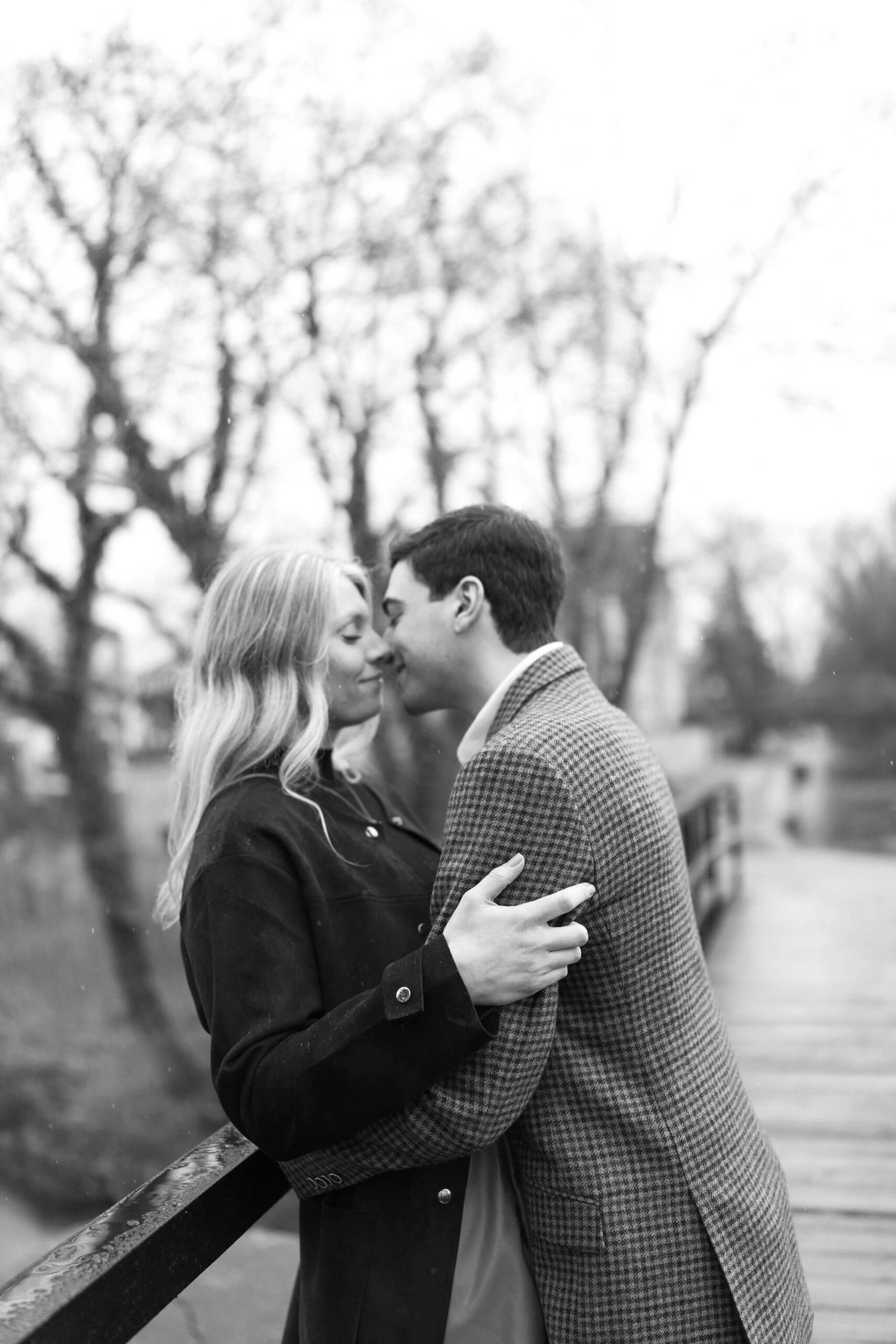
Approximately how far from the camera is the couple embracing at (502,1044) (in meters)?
1.02

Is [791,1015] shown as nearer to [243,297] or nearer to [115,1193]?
[243,297]

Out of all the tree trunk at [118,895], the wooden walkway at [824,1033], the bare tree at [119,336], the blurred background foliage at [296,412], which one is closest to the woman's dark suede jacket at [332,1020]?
the wooden walkway at [824,1033]

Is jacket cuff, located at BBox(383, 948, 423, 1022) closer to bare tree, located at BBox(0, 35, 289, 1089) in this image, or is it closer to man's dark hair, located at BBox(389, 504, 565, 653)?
man's dark hair, located at BBox(389, 504, 565, 653)

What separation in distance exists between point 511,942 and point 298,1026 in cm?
22

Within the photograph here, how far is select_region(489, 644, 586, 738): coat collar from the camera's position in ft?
3.97

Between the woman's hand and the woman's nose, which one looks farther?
the woman's nose

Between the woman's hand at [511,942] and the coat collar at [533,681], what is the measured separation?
0.22m

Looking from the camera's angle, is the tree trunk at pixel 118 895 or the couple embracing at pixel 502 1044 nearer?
the couple embracing at pixel 502 1044

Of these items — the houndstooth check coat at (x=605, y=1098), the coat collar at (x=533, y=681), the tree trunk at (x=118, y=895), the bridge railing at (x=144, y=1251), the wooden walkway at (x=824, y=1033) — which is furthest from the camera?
the tree trunk at (x=118, y=895)

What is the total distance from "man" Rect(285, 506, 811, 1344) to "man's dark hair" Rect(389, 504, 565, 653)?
0.17 metres

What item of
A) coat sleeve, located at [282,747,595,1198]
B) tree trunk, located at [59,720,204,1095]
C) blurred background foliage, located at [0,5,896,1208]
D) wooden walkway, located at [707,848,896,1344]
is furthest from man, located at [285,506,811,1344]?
tree trunk, located at [59,720,204,1095]

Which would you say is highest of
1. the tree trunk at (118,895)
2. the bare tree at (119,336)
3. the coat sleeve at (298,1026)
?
the bare tree at (119,336)

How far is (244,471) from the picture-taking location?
5.70 meters

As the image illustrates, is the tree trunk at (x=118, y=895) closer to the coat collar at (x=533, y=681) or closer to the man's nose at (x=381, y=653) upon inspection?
the man's nose at (x=381, y=653)
